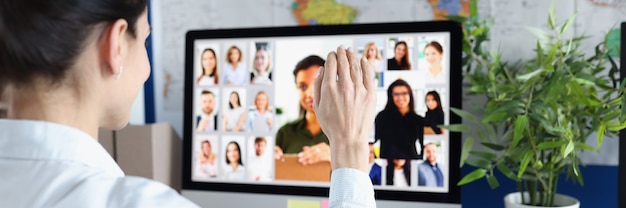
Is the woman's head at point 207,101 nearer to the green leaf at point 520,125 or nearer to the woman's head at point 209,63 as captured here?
the woman's head at point 209,63

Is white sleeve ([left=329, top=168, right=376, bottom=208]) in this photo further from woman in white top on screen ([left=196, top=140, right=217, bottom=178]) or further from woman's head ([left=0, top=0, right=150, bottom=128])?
woman in white top on screen ([left=196, top=140, right=217, bottom=178])

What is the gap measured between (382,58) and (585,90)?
0.32 meters

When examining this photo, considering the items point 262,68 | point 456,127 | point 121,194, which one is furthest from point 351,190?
point 262,68

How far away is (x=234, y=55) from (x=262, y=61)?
0.05 metres

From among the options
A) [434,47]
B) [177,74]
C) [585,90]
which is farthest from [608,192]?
[177,74]

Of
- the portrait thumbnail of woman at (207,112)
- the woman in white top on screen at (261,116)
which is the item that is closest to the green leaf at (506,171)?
the woman in white top on screen at (261,116)

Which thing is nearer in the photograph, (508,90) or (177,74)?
(508,90)

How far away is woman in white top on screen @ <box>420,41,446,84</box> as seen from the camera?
0.99 meters

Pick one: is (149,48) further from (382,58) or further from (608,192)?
(608,192)

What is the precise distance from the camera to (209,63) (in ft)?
3.66

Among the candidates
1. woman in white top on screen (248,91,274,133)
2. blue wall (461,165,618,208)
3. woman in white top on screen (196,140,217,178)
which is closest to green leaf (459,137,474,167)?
blue wall (461,165,618,208)

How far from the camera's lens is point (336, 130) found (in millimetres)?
662

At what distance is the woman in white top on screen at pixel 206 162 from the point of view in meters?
1.11

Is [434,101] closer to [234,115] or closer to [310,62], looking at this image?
[310,62]
